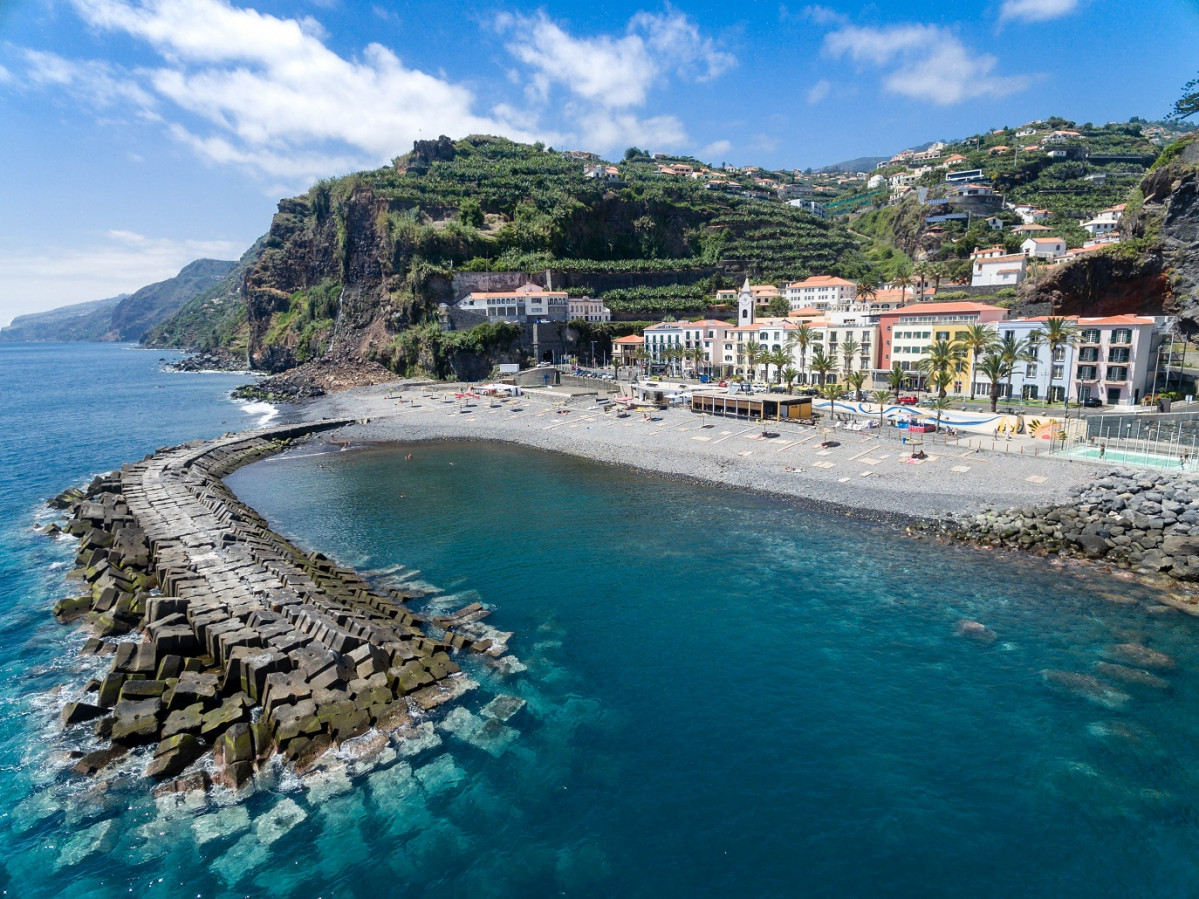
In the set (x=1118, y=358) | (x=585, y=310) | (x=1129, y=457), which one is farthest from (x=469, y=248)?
(x=1129, y=457)

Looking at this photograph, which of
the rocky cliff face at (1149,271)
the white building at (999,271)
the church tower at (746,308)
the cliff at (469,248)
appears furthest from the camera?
the cliff at (469,248)

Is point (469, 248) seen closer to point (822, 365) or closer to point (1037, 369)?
point (822, 365)

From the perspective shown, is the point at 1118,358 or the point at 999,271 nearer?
the point at 1118,358

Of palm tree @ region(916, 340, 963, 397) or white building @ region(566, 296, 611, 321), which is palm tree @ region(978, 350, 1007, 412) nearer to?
palm tree @ region(916, 340, 963, 397)

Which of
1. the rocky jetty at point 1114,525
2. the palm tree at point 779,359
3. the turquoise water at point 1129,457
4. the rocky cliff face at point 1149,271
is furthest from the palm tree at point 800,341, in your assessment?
the rocky jetty at point 1114,525

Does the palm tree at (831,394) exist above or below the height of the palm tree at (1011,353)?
below

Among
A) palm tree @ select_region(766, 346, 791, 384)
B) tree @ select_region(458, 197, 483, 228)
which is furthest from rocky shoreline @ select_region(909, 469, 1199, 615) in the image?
tree @ select_region(458, 197, 483, 228)

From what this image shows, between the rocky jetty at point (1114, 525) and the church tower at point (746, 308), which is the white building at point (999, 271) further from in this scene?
the rocky jetty at point (1114, 525)
